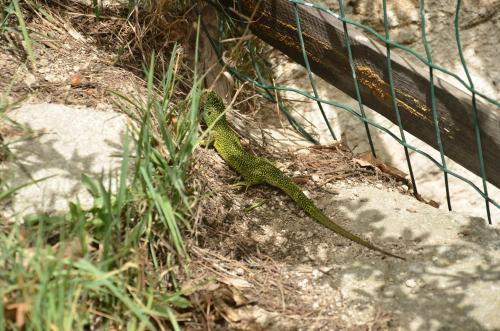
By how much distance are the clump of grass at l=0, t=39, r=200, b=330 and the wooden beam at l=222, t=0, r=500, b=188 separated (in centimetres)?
100

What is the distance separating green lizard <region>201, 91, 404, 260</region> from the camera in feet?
11.3

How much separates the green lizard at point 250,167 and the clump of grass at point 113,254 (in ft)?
1.53

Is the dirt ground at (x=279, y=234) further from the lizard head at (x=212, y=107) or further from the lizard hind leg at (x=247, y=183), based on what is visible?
the lizard head at (x=212, y=107)

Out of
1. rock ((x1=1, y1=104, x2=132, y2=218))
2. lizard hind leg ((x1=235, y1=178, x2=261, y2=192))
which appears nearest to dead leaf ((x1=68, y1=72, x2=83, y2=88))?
rock ((x1=1, y1=104, x2=132, y2=218))

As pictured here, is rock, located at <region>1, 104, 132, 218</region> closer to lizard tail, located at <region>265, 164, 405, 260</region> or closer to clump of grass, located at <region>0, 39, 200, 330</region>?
clump of grass, located at <region>0, 39, 200, 330</region>

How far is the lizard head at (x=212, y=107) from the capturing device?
4078 mm

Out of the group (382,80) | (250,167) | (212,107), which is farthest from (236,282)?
(212,107)

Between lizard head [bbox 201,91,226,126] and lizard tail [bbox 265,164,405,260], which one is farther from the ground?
lizard head [bbox 201,91,226,126]

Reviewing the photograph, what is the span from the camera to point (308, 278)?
10.0 ft

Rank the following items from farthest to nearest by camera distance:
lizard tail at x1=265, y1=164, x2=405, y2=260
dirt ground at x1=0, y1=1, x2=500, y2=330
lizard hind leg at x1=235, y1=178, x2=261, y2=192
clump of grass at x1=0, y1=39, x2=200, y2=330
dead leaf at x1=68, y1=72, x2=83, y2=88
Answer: dead leaf at x1=68, y1=72, x2=83, y2=88, lizard hind leg at x1=235, y1=178, x2=261, y2=192, lizard tail at x1=265, y1=164, x2=405, y2=260, dirt ground at x1=0, y1=1, x2=500, y2=330, clump of grass at x1=0, y1=39, x2=200, y2=330

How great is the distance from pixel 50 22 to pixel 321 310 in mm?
2627

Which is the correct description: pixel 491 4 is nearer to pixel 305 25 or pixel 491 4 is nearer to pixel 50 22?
pixel 305 25

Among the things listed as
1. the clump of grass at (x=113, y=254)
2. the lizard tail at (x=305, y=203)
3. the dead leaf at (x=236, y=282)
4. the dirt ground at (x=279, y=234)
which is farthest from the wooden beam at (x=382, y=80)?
the dead leaf at (x=236, y=282)

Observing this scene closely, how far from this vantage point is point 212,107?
13.9 feet
